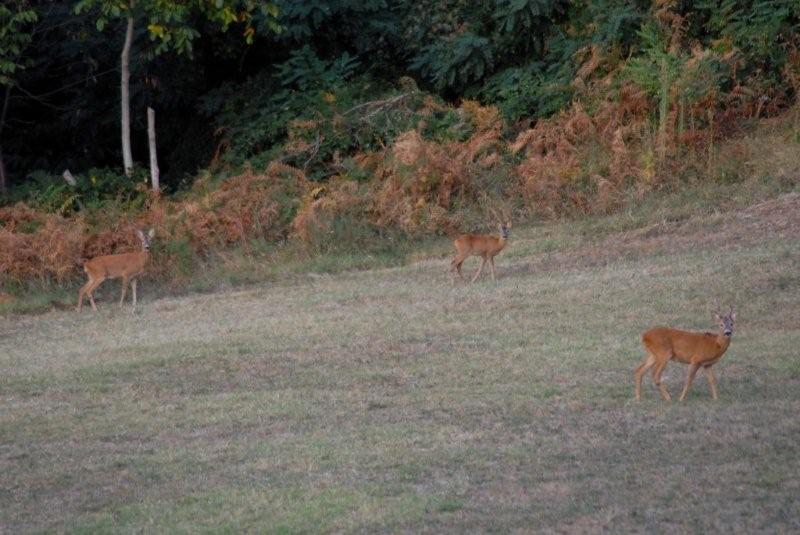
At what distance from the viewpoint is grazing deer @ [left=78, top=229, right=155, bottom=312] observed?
18453mm

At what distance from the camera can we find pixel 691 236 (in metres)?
17.6

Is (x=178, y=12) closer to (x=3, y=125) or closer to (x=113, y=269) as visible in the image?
(x=113, y=269)

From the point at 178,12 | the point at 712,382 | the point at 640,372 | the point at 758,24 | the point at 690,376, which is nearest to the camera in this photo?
the point at 690,376

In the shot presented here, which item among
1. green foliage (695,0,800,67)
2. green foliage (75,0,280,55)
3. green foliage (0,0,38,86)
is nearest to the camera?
green foliage (75,0,280,55)

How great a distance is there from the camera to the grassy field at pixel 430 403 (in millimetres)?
7918

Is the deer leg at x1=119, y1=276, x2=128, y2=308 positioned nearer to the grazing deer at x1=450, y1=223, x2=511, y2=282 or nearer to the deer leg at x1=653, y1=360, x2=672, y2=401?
the grazing deer at x1=450, y1=223, x2=511, y2=282

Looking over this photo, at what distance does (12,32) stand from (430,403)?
14.4m

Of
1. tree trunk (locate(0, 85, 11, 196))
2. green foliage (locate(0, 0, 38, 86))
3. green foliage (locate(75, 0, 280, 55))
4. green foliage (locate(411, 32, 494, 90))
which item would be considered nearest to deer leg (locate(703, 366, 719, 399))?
green foliage (locate(75, 0, 280, 55))

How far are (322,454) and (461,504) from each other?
1684 millimetres

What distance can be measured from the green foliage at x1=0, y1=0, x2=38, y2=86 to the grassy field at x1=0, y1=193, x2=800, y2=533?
19.7 feet

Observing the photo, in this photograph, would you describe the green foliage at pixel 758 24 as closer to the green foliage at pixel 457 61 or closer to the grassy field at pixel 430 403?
the green foliage at pixel 457 61

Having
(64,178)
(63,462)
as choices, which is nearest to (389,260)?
(64,178)

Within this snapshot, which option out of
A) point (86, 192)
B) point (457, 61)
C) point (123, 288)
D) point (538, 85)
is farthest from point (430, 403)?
point (457, 61)

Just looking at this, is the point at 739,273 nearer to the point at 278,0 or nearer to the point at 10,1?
the point at 278,0
